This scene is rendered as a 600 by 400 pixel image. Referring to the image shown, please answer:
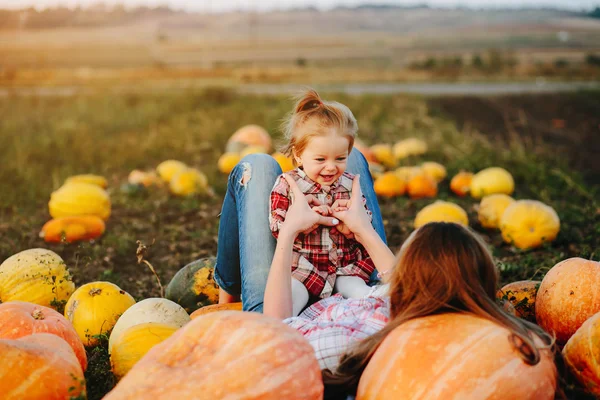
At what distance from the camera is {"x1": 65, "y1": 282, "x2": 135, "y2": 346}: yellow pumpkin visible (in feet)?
11.1

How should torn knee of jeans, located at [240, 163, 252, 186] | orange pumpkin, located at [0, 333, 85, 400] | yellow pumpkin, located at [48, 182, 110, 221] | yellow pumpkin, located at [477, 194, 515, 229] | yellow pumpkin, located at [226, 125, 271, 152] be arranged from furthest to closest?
yellow pumpkin, located at [226, 125, 271, 152] < yellow pumpkin, located at [48, 182, 110, 221] < yellow pumpkin, located at [477, 194, 515, 229] < torn knee of jeans, located at [240, 163, 252, 186] < orange pumpkin, located at [0, 333, 85, 400]

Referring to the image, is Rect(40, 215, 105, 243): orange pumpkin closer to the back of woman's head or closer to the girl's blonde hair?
the girl's blonde hair

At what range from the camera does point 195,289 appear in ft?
12.9

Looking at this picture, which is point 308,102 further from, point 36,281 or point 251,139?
point 251,139

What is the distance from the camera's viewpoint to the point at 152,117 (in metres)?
12.2

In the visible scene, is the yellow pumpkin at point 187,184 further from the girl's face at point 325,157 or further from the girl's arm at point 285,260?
the girl's arm at point 285,260

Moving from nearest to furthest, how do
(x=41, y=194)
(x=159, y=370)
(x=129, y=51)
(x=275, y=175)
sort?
(x=159, y=370) → (x=275, y=175) → (x=41, y=194) → (x=129, y=51)

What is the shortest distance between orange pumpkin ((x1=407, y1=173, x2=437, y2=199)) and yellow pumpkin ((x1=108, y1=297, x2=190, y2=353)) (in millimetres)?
4052

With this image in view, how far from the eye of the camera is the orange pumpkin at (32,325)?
108 inches

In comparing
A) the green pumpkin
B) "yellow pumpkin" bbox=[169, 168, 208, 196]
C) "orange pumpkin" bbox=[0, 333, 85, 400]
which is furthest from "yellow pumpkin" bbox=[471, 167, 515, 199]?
"orange pumpkin" bbox=[0, 333, 85, 400]

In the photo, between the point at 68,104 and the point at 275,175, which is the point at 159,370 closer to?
the point at 275,175

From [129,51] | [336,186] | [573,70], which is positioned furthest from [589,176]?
[129,51]

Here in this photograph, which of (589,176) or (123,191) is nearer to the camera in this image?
(123,191)

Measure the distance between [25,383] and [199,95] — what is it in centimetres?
1217
